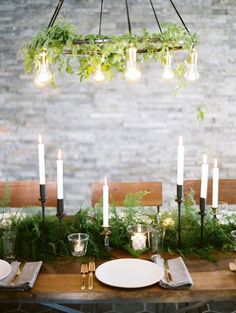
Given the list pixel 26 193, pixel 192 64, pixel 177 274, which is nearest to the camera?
pixel 177 274

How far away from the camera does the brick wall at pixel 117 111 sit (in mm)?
3865

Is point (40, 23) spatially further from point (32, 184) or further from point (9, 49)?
point (32, 184)

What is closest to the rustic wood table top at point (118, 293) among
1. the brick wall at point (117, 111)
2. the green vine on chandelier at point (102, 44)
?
the green vine on chandelier at point (102, 44)

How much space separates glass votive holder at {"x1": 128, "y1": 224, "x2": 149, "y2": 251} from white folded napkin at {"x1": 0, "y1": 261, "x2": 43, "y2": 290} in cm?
40

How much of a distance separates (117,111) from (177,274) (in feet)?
8.18

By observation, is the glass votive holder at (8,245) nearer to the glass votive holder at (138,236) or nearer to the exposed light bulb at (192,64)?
the glass votive holder at (138,236)

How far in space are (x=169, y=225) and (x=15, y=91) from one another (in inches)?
97.7

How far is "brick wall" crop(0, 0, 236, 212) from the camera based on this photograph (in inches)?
152

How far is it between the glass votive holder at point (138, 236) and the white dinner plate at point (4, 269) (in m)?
0.53

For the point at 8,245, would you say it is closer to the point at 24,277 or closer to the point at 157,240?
the point at 24,277

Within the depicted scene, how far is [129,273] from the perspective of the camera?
164 centimetres

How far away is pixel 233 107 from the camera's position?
3.94m

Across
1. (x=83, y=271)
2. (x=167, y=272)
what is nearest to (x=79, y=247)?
(x=83, y=271)

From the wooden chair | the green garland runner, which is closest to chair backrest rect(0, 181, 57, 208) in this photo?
the wooden chair
